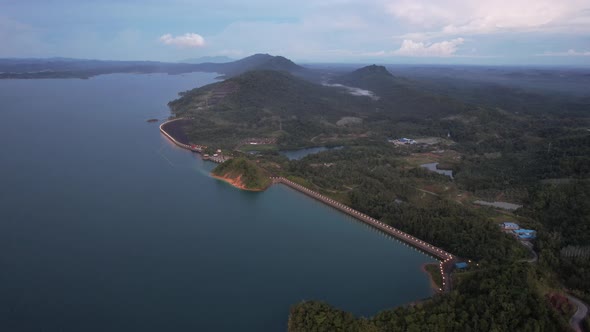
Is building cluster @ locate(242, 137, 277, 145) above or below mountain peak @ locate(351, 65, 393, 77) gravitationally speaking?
below

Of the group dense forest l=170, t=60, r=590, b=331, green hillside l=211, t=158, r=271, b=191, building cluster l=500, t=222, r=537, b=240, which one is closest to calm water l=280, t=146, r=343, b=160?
dense forest l=170, t=60, r=590, b=331

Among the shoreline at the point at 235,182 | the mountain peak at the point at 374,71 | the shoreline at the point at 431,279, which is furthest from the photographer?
the mountain peak at the point at 374,71

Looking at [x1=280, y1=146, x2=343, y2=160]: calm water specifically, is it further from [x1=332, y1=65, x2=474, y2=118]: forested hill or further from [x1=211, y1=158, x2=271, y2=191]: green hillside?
[x1=332, y1=65, x2=474, y2=118]: forested hill

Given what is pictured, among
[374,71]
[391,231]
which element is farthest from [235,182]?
[374,71]

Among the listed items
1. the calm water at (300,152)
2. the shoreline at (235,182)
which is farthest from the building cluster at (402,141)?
the shoreline at (235,182)

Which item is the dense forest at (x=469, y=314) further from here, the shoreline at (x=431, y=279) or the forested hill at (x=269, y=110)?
the forested hill at (x=269, y=110)

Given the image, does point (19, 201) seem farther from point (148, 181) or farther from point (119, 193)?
point (148, 181)
